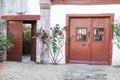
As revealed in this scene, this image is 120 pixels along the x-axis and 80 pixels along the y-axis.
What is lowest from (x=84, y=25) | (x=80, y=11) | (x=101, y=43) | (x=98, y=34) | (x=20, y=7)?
(x=101, y=43)

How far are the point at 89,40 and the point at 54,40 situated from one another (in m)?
1.76

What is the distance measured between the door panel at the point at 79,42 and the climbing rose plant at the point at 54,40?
558 millimetres

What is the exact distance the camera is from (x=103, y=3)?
11.9 meters

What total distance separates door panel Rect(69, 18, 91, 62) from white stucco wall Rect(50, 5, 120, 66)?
467mm

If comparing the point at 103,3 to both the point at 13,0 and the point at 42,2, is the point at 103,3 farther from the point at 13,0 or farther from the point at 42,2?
the point at 13,0

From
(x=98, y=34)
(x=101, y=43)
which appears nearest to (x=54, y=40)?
(x=98, y=34)

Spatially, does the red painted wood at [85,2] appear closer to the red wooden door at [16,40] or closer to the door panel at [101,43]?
the door panel at [101,43]

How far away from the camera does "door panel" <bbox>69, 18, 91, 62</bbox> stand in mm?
12312

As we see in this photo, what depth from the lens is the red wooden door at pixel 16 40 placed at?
43.2ft

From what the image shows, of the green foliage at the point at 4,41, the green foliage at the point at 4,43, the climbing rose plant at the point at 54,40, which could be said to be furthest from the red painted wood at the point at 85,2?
the green foliage at the point at 4,43

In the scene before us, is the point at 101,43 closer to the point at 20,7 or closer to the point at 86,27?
the point at 86,27

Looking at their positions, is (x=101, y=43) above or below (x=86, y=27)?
below

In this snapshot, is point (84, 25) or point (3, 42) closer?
point (3, 42)

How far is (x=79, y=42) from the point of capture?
A: 40.7 ft
